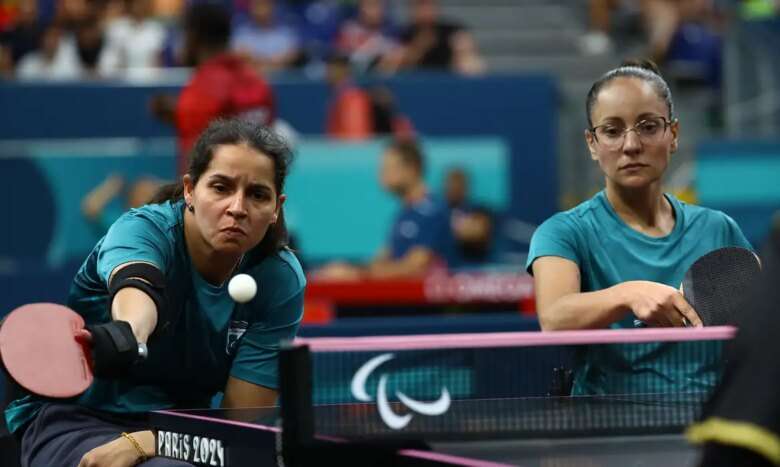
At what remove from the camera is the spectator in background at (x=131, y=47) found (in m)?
10.8

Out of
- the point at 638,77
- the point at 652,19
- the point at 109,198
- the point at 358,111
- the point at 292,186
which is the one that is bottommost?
the point at 638,77

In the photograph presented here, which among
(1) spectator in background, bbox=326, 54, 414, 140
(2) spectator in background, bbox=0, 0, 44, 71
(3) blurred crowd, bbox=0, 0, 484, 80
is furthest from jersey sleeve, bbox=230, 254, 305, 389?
(2) spectator in background, bbox=0, 0, 44, 71

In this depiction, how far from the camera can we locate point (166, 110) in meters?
9.13

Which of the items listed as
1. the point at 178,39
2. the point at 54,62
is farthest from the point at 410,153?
the point at 54,62

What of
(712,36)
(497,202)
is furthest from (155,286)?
(712,36)

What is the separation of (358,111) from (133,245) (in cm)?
689

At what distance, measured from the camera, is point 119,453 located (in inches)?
131

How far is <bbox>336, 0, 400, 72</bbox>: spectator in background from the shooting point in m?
11.3

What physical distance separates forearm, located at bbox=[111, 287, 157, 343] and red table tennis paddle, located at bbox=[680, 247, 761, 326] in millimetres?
1303

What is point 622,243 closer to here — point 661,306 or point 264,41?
point 661,306

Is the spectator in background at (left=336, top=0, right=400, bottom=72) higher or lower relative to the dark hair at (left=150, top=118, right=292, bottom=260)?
higher

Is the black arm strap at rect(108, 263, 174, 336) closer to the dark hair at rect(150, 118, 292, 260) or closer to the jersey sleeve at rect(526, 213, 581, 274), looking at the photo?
the dark hair at rect(150, 118, 292, 260)

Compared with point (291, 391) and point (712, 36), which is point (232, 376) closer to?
point (291, 391)

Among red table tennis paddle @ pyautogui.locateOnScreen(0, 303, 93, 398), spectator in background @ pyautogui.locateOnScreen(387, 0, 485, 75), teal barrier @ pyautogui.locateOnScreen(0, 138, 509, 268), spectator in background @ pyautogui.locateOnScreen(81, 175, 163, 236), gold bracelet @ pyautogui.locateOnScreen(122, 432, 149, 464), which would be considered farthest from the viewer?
spectator in background @ pyautogui.locateOnScreen(387, 0, 485, 75)
